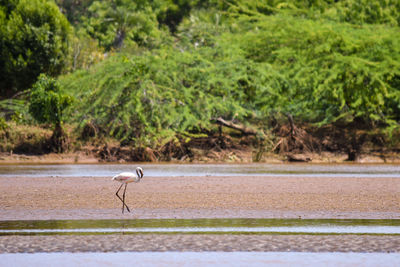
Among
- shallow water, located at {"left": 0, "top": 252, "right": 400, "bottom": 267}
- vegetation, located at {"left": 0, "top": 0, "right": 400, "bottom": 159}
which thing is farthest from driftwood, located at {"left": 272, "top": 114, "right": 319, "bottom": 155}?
shallow water, located at {"left": 0, "top": 252, "right": 400, "bottom": 267}

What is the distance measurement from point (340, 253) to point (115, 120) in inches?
768

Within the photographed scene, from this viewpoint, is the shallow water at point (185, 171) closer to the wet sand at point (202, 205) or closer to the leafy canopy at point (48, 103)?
the wet sand at point (202, 205)

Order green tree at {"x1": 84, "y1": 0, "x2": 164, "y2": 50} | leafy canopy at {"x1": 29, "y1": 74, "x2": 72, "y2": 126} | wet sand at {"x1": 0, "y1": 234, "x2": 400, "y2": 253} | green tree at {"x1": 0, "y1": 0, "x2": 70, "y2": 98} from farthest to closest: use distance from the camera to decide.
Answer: green tree at {"x1": 84, "y1": 0, "x2": 164, "y2": 50} → green tree at {"x1": 0, "y1": 0, "x2": 70, "y2": 98} → leafy canopy at {"x1": 29, "y1": 74, "x2": 72, "y2": 126} → wet sand at {"x1": 0, "y1": 234, "x2": 400, "y2": 253}

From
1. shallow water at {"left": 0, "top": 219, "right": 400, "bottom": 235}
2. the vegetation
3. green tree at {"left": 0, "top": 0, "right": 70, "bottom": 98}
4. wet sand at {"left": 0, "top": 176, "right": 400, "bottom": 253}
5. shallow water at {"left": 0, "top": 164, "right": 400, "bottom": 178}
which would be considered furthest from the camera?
green tree at {"left": 0, "top": 0, "right": 70, "bottom": 98}

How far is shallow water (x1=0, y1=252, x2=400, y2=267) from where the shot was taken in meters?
6.82

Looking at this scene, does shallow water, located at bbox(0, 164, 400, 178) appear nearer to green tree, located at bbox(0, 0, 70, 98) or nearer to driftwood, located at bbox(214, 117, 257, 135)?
driftwood, located at bbox(214, 117, 257, 135)

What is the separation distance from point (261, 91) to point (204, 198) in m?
14.5

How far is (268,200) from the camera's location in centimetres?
1327

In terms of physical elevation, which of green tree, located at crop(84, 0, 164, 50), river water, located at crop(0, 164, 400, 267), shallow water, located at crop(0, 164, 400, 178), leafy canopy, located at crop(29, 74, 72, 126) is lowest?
shallow water, located at crop(0, 164, 400, 178)

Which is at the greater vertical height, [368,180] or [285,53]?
[285,53]

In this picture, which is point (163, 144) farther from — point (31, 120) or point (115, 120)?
point (31, 120)

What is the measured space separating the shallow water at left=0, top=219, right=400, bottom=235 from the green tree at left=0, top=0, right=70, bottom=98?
24176 millimetres

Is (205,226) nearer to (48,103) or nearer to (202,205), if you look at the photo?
(202,205)

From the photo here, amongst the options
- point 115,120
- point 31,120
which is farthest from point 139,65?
point 31,120
